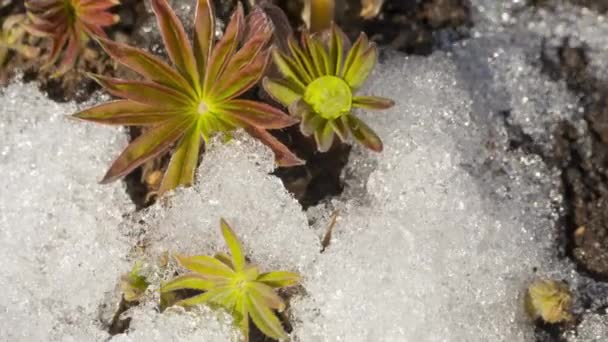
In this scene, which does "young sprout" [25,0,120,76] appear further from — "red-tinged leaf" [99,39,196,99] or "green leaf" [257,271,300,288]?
"green leaf" [257,271,300,288]

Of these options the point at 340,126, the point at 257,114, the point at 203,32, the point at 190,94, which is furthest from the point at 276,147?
the point at 203,32

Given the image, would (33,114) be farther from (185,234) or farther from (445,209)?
(445,209)

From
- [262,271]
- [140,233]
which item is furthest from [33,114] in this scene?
[262,271]

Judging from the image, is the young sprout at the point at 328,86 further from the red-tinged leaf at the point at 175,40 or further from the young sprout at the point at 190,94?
the red-tinged leaf at the point at 175,40

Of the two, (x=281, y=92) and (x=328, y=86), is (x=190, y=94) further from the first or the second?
(x=328, y=86)

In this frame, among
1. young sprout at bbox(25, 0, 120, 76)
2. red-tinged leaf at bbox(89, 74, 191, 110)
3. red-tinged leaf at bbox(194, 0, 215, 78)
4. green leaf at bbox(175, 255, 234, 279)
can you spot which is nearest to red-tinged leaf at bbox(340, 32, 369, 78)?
red-tinged leaf at bbox(194, 0, 215, 78)
